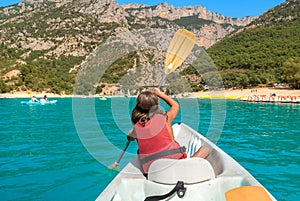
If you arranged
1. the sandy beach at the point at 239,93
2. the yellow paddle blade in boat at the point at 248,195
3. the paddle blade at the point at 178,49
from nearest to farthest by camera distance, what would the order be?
the yellow paddle blade in boat at the point at 248,195
the paddle blade at the point at 178,49
the sandy beach at the point at 239,93

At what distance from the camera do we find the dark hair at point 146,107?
13.4 feet

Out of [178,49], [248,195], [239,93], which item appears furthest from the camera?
[239,93]

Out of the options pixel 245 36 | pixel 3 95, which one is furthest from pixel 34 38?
pixel 245 36

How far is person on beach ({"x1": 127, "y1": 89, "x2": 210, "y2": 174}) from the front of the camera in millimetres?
4113

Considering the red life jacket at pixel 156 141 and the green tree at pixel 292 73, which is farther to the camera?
the green tree at pixel 292 73

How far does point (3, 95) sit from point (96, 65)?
8246 centimetres

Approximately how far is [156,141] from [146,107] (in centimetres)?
52

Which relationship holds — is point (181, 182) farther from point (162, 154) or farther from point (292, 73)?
point (292, 73)

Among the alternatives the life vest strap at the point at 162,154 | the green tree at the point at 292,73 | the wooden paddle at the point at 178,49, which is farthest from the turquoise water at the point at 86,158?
the green tree at the point at 292,73

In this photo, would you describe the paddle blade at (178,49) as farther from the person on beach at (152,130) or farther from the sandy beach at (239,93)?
the sandy beach at (239,93)

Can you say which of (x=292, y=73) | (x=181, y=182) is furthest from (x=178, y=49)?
(x=292, y=73)

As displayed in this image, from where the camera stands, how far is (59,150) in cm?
1123

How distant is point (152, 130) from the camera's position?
163 inches

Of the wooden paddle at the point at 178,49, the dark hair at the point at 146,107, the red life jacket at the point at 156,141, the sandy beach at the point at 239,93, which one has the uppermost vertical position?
the sandy beach at the point at 239,93
